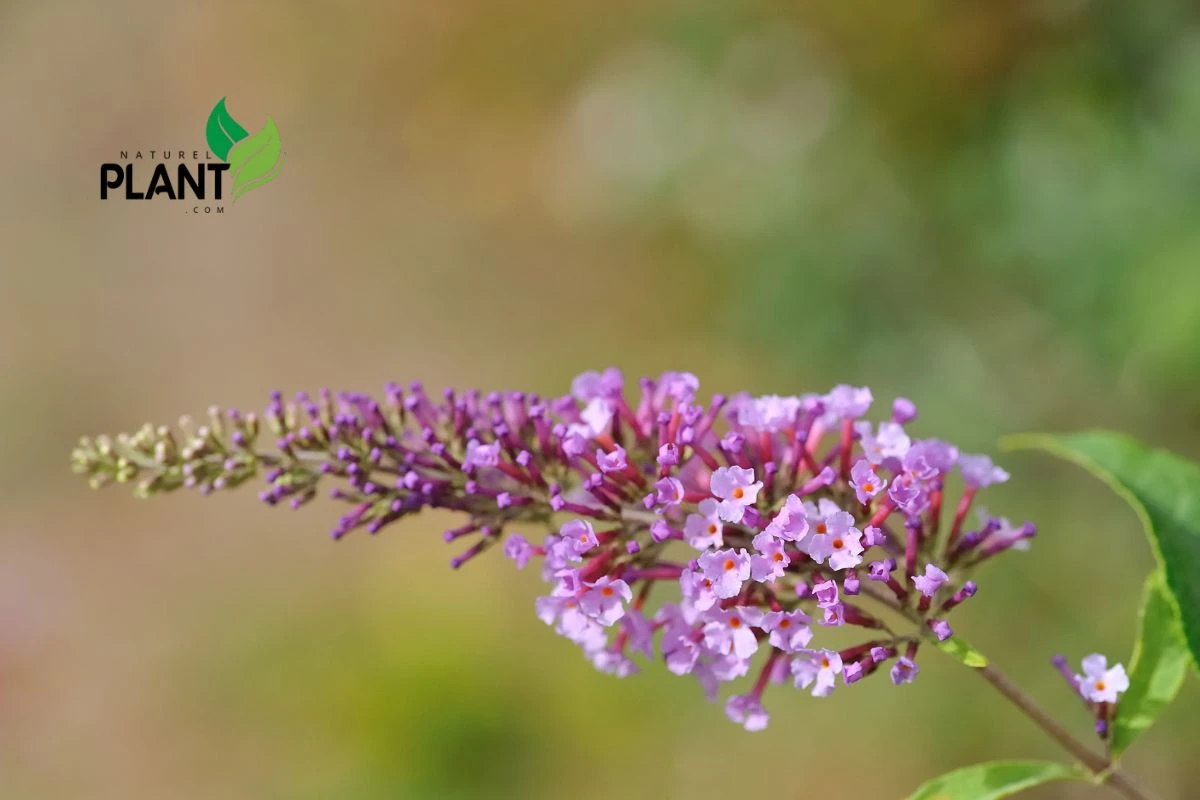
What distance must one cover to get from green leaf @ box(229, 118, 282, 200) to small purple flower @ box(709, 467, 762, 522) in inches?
88.6

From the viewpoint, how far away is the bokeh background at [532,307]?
434 centimetres

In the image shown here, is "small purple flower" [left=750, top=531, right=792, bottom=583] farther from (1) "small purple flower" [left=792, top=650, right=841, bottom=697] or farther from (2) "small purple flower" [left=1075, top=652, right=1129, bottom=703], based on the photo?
(2) "small purple flower" [left=1075, top=652, right=1129, bottom=703]

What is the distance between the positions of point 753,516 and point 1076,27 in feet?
14.6

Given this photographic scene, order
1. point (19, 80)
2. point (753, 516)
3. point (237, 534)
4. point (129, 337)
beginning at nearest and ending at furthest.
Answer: point (753, 516), point (237, 534), point (129, 337), point (19, 80)

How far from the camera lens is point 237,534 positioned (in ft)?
Result: 23.6

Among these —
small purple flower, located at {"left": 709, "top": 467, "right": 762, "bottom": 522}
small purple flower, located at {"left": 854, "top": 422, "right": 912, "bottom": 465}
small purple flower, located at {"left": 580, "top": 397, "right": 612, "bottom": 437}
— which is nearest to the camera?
small purple flower, located at {"left": 709, "top": 467, "right": 762, "bottom": 522}

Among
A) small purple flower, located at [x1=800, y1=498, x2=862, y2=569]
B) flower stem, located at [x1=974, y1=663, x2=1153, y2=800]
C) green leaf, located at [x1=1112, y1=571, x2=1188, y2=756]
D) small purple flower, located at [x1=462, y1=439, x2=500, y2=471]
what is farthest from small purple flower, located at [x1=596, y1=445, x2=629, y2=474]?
green leaf, located at [x1=1112, y1=571, x2=1188, y2=756]

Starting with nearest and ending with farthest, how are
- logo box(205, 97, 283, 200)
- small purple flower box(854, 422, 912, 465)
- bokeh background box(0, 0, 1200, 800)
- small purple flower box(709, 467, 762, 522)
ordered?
Result: 1. small purple flower box(709, 467, 762, 522)
2. small purple flower box(854, 422, 912, 465)
3. logo box(205, 97, 283, 200)
4. bokeh background box(0, 0, 1200, 800)

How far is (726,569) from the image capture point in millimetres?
1475

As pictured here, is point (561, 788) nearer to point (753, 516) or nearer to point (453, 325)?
point (453, 325)

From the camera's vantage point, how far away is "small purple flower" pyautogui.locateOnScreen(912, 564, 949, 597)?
143 centimetres

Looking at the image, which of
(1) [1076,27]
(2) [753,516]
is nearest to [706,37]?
(1) [1076,27]

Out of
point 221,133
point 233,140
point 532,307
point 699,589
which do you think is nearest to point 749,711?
point 699,589

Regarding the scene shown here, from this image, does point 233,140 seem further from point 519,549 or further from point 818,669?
point 818,669
